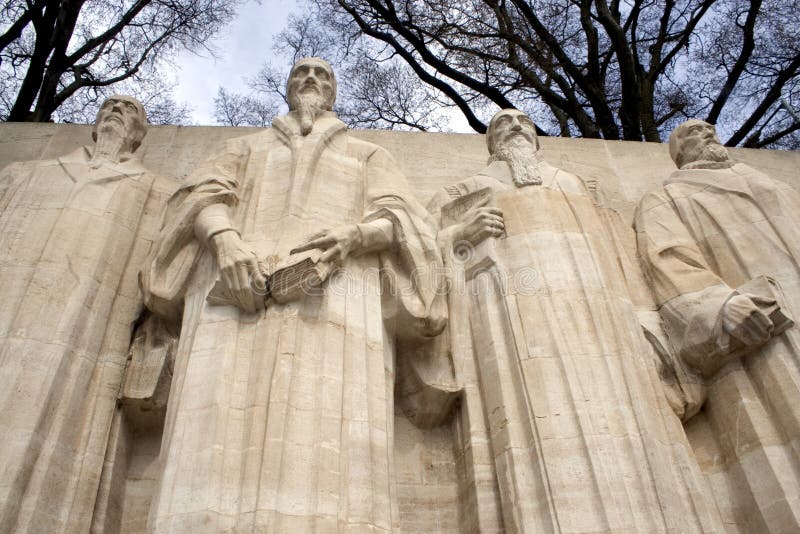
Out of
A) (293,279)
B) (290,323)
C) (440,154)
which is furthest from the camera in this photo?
(440,154)

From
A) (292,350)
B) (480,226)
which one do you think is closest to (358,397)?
(292,350)

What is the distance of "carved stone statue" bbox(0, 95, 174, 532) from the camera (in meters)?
5.07

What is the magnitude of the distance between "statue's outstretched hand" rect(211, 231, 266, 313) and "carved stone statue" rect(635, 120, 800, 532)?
10.1 feet

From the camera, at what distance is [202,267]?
5.82 m

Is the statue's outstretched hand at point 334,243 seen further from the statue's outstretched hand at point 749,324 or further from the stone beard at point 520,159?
the statue's outstretched hand at point 749,324

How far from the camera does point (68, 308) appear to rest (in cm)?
591

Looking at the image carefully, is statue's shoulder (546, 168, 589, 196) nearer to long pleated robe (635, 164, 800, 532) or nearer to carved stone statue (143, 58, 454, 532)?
long pleated robe (635, 164, 800, 532)

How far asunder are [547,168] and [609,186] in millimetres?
2004

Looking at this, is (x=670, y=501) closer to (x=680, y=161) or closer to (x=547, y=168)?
(x=547, y=168)

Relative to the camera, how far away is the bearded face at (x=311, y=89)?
718 centimetres

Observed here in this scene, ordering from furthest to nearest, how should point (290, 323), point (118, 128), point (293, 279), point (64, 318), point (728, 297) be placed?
point (118, 128), point (728, 297), point (64, 318), point (293, 279), point (290, 323)

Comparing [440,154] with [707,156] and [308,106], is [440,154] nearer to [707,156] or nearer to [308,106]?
[308,106]

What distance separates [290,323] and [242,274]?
19.4 inches

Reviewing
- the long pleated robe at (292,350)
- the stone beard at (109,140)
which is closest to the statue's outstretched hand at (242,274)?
the long pleated robe at (292,350)
